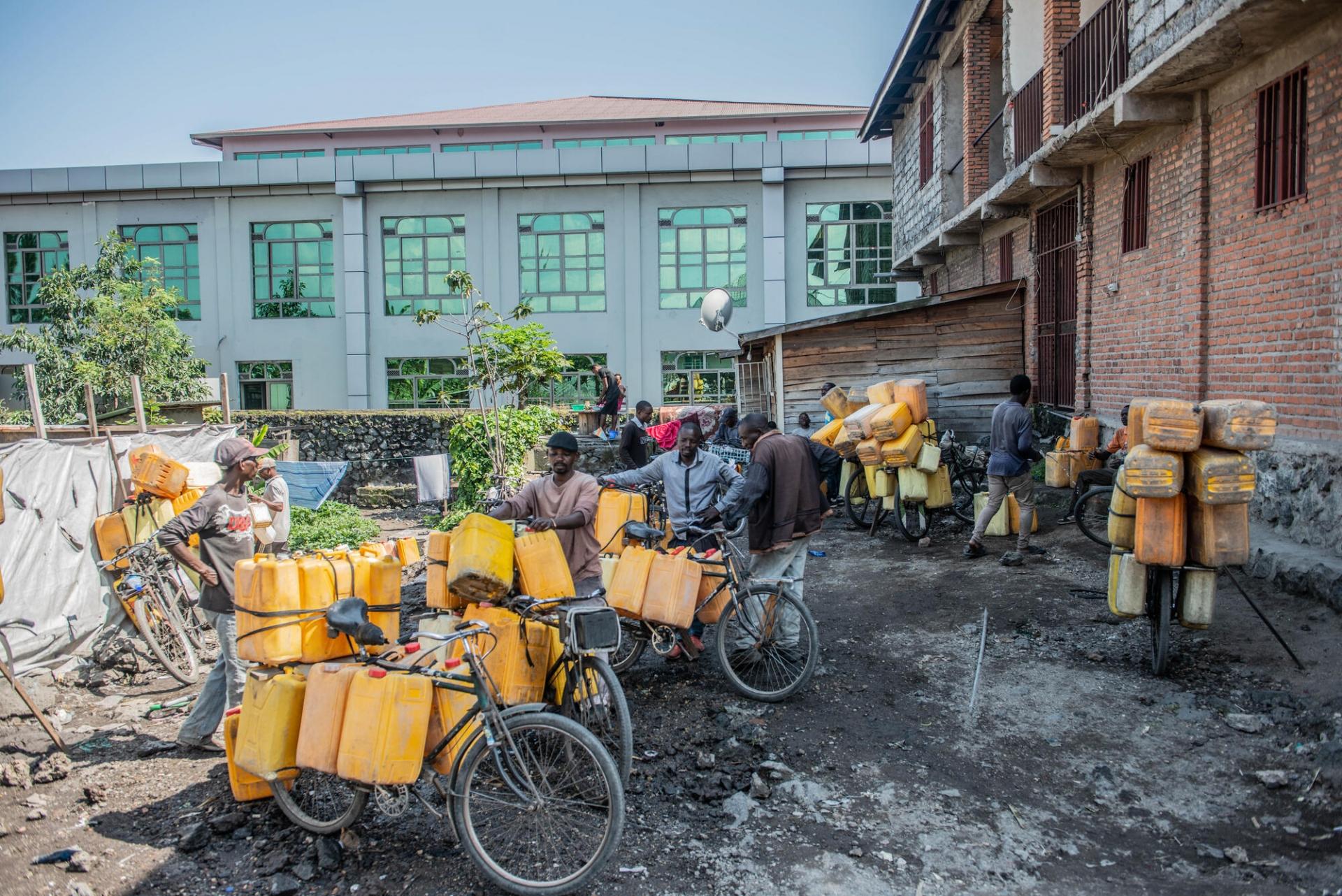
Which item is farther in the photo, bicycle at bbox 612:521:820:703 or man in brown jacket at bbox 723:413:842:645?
man in brown jacket at bbox 723:413:842:645

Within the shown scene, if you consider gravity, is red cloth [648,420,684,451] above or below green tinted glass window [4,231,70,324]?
below

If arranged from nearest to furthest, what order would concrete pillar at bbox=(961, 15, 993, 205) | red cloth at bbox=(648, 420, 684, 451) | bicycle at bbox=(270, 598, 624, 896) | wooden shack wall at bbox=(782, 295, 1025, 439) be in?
bicycle at bbox=(270, 598, 624, 896), wooden shack wall at bbox=(782, 295, 1025, 439), red cloth at bbox=(648, 420, 684, 451), concrete pillar at bbox=(961, 15, 993, 205)

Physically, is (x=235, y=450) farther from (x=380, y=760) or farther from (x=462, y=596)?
(x=380, y=760)

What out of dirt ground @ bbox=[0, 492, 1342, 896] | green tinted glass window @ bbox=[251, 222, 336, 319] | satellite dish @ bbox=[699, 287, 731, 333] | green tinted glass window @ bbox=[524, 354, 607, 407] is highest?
green tinted glass window @ bbox=[251, 222, 336, 319]

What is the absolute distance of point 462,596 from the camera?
5.28 metres

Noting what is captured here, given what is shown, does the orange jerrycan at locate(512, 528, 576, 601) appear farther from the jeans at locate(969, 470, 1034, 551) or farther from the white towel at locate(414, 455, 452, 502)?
the white towel at locate(414, 455, 452, 502)

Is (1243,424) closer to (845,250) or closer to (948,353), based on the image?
(948,353)

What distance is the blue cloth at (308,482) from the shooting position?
13969mm

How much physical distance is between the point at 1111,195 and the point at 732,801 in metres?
10.4

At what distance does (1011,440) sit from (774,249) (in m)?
18.5

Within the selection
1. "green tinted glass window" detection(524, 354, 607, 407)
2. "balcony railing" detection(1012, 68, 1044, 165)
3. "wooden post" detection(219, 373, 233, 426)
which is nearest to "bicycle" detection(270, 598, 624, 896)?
"wooden post" detection(219, 373, 233, 426)

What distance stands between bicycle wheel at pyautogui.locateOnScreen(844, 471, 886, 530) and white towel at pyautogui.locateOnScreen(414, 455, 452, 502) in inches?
254

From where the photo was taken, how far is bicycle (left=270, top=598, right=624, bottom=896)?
3.81 m

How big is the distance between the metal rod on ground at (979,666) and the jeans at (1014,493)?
2070 mm
